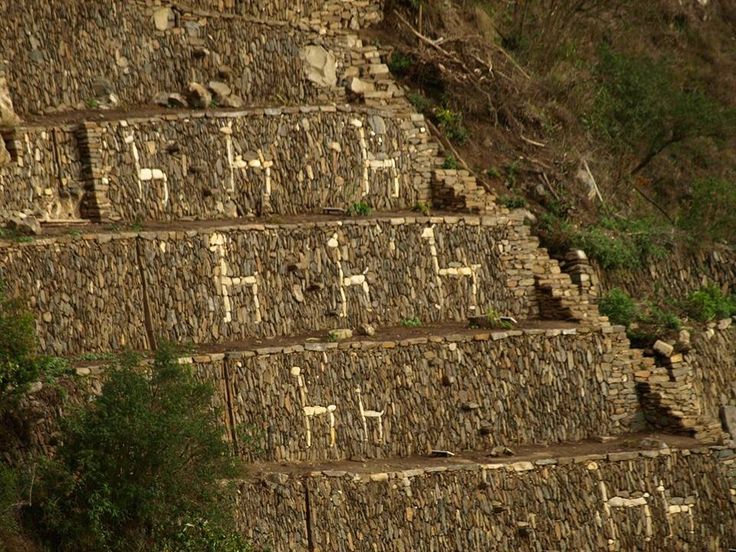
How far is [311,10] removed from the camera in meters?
45.1

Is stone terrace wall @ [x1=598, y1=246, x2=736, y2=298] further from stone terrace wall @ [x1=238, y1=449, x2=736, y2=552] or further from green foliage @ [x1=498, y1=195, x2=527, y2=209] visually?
stone terrace wall @ [x1=238, y1=449, x2=736, y2=552]

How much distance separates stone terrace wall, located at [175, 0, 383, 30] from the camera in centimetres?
4381

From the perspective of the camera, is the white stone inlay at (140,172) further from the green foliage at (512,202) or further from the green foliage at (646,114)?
the green foliage at (646,114)

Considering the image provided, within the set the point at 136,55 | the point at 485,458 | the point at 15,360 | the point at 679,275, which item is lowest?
the point at 485,458

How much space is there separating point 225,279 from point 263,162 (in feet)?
11.5

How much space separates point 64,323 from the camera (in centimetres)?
3703

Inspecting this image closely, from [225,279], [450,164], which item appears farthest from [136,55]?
[450,164]

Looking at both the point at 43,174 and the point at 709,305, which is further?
the point at 709,305

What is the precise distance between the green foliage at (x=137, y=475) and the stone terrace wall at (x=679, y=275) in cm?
1355

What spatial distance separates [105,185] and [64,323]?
3.70 meters

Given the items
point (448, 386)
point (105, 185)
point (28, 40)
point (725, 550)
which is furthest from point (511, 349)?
point (28, 40)

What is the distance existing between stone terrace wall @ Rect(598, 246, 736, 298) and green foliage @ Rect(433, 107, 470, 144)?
423cm

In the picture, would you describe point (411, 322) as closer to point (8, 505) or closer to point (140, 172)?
point (140, 172)

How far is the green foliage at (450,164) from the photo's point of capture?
144 feet
